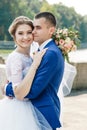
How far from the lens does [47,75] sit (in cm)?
335

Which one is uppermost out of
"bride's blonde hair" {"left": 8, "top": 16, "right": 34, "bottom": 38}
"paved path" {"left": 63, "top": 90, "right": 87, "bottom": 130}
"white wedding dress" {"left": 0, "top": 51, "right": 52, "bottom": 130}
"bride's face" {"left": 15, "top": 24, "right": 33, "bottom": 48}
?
"bride's blonde hair" {"left": 8, "top": 16, "right": 34, "bottom": 38}

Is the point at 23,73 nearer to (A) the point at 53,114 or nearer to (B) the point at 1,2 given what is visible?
(A) the point at 53,114

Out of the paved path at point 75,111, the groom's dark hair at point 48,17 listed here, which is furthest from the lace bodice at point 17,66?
the paved path at point 75,111

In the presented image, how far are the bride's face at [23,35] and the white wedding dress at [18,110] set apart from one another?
9cm

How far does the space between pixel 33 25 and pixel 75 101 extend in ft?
23.4

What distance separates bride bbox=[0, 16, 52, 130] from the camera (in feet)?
11.3

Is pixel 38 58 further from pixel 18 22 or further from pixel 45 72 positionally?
pixel 18 22

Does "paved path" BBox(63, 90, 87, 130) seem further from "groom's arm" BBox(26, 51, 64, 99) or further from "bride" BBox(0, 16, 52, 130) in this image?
A: "groom's arm" BBox(26, 51, 64, 99)

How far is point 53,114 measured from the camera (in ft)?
11.4

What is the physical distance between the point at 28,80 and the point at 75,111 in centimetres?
599

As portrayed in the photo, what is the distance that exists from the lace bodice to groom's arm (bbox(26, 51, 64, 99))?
0.54ft

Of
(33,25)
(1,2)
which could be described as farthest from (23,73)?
(1,2)


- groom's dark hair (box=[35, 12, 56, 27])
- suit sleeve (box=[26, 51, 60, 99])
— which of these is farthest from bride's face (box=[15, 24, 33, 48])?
suit sleeve (box=[26, 51, 60, 99])

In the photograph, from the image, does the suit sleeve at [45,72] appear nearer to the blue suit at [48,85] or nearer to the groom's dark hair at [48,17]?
the blue suit at [48,85]
